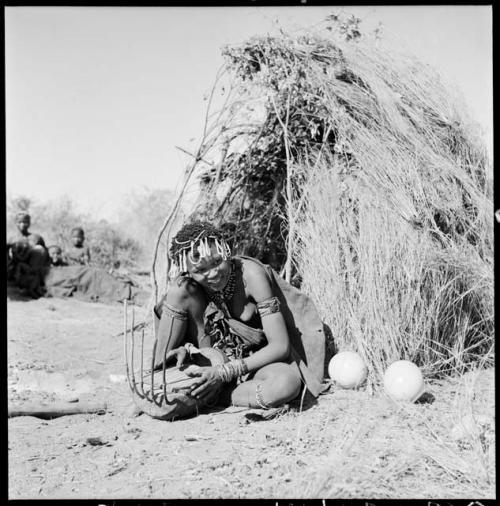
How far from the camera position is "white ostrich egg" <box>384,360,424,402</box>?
3.80 m

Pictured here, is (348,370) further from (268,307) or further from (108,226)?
(108,226)

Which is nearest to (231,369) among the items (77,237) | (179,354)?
(179,354)

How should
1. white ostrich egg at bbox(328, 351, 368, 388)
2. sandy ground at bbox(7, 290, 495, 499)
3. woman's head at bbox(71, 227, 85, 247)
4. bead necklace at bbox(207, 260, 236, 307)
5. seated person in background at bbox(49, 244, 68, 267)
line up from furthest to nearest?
woman's head at bbox(71, 227, 85, 247), seated person in background at bbox(49, 244, 68, 267), white ostrich egg at bbox(328, 351, 368, 388), bead necklace at bbox(207, 260, 236, 307), sandy ground at bbox(7, 290, 495, 499)

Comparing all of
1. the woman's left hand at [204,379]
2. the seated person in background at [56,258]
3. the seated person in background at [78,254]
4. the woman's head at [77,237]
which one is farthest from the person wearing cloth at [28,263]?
the woman's left hand at [204,379]

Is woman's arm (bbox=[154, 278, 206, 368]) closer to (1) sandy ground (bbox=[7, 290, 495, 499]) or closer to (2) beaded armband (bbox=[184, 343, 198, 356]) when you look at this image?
→ (2) beaded armband (bbox=[184, 343, 198, 356])

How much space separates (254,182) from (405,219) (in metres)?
1.70

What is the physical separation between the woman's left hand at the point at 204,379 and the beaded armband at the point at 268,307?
46cm

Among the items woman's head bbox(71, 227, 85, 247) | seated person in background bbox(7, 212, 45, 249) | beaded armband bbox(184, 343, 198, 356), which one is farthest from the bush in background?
beaded armband bbox(184, 343, 198, 356)

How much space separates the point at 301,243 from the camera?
→ 486 cm

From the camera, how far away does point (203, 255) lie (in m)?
3.68

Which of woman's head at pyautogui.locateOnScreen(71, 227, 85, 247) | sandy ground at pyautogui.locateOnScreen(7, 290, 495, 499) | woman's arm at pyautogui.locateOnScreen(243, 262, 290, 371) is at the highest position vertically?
woman's head at pyautogui.locateOnScreen(71, 227, 85, 247)

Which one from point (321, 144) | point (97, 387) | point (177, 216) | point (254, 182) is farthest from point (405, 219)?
point (97, 387)

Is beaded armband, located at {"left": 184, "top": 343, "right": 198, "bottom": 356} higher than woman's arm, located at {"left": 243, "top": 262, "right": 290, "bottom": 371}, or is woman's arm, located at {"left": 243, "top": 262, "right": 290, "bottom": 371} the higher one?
woman's arm, located at {"left": 243, "top": 262, "right": 290, "bottom": 371}

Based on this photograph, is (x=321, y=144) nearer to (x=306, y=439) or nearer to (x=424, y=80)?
(x=424, y=80)
